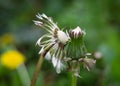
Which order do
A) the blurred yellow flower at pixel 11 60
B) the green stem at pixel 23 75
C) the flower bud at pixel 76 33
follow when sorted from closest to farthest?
1. the flower bud at pixel 76 33
2. the green stem at pixel 23 75
3. the blurred yellow flower at pixel 11 60

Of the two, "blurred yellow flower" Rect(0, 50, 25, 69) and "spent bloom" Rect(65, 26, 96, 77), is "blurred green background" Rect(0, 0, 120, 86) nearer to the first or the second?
"blurred yellow flower" Rect(0, 50, 25, 69)

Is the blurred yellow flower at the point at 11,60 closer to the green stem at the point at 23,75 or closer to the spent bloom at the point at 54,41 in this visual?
the green stem at the point at 23,75

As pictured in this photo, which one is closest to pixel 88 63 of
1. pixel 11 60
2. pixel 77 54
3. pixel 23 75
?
pixel 77 54

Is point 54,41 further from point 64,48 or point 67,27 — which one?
point 67,27

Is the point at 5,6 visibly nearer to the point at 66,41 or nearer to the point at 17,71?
the point at 17,71

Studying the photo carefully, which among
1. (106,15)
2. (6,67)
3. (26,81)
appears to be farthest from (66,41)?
(106,15)

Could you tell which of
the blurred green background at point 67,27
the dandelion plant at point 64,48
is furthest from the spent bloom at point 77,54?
the blurred green background at point 67,27
